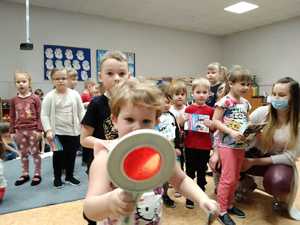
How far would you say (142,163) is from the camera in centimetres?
55

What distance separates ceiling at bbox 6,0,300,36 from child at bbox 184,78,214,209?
373cm

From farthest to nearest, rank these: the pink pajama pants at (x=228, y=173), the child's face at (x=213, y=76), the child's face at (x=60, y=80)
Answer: the child's face at (x=213, y=76) < the child's face at (x=60, y=80) < the pink pajama pants at (x=228, y=173)

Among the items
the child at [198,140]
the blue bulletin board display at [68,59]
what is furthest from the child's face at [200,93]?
the blue bulletin board display at [68,59]

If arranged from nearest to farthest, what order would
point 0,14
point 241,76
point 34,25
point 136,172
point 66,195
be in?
point 136,172, point 241,76, point 66,195, point 0,14, point 34,25

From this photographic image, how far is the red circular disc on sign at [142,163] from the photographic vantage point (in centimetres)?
53

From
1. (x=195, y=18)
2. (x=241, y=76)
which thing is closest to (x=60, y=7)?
(x=195, y=18)

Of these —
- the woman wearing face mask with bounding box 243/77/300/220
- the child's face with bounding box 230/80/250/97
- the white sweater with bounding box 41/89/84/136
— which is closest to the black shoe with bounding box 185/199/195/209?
the woman wearing face mask with bounding box 243/77/300/220

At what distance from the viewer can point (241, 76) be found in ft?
6.54

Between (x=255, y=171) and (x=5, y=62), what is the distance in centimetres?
516

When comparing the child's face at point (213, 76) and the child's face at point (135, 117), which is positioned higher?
the child's face at point (213, 76)

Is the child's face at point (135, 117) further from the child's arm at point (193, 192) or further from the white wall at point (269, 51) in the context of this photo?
the white wall at point (269, 51)

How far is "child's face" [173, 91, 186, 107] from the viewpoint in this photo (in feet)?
7.90

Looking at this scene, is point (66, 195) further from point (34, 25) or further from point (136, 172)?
point (34, 25)

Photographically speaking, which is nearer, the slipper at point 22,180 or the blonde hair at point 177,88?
the blonde hair at point 177,88
